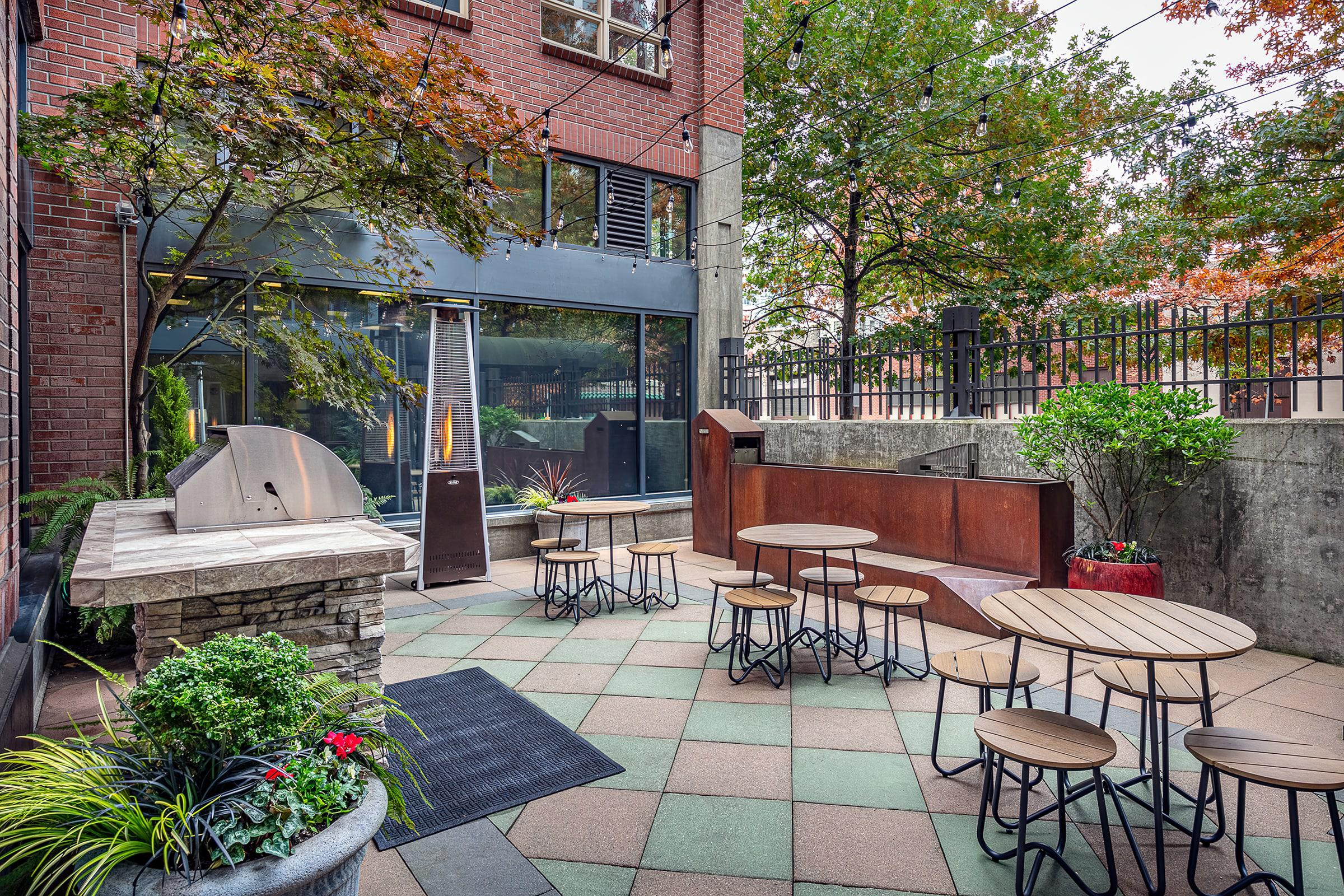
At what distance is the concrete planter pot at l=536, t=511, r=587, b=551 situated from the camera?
695 cm

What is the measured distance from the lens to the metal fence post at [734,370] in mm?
8789

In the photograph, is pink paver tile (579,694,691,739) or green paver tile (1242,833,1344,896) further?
pink paver tile (579,694,691,739)

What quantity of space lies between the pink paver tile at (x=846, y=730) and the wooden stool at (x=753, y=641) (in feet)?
1.38

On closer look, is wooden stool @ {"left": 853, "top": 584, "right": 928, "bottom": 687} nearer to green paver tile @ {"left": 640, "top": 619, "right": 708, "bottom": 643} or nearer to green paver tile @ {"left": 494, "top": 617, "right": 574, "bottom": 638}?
green paver tile @ {"left": 640, "top": 619, "right": 708, "bottom": 643}

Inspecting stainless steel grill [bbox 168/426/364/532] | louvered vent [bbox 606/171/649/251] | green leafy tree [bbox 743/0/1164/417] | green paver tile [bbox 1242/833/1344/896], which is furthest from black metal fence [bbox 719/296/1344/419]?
stainless steel grill [bbox 168/426/364/532]

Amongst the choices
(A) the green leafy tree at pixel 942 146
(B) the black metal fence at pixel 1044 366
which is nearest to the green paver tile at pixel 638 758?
(B) the black metal fence at pixel 1044 366

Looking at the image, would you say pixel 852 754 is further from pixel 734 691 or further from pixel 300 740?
pixel 300 740

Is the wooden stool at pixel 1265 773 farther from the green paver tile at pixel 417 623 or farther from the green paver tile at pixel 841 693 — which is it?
the green paver tile at pixel 417 623

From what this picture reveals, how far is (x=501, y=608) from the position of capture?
5.85 metres

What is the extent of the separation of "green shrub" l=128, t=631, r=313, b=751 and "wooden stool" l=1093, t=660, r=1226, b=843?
8.50 ft

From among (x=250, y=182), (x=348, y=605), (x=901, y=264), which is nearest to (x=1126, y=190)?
(x=901, y=264)

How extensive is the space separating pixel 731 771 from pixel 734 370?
6195 mm

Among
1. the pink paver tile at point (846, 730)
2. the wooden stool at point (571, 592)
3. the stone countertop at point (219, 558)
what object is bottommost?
the pink paver tile at point (846, 730)

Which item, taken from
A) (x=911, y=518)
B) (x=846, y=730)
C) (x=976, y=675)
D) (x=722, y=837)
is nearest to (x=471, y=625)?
(x=846, y=730)
